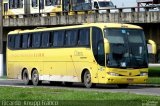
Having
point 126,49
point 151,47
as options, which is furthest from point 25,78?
point 151,47

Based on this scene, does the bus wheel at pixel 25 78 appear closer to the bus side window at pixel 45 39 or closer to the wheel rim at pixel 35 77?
the wheel rim at pixel 35 77

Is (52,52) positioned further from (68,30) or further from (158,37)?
(158,37)

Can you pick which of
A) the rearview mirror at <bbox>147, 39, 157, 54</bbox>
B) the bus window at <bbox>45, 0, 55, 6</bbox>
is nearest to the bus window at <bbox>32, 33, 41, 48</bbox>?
the rearview mirror at <bbox>147, 39, 157, 54</bbox>

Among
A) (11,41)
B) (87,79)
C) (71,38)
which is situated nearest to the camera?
(87,79)

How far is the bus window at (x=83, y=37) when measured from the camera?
29.8m

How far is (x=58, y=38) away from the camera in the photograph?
3231 centimetres

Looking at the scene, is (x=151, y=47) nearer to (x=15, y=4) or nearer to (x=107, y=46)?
(x=107, y=46)

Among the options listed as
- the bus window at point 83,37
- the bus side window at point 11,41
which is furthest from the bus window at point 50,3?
the bus window at point 83,37

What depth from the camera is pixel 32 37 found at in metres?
34.7

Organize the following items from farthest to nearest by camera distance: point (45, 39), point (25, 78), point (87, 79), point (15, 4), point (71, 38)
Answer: point (15, 4)
point (25, 78)
point (45, 39)
point (71, 38)
point (87, 79)

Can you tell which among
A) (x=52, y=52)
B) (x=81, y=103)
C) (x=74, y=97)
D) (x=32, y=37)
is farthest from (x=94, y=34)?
(x=81, y=103)

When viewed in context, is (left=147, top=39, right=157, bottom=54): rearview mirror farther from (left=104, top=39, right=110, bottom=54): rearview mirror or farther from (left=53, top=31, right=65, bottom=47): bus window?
(left=53, top=31, right=65, bottom=47): bus window

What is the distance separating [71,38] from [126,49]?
11.6 feet

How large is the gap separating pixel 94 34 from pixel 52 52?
4.08 metres
